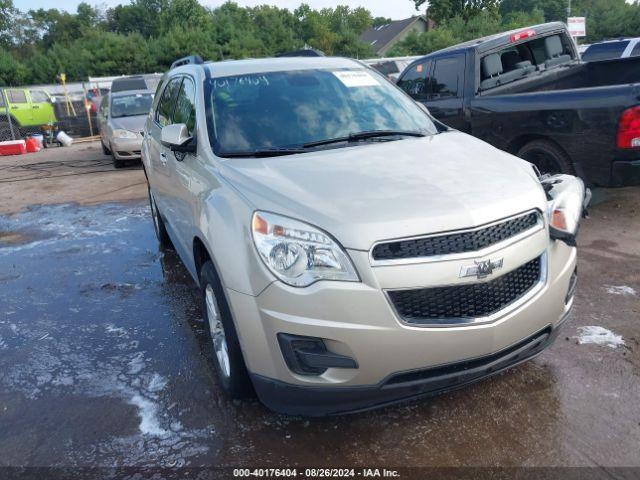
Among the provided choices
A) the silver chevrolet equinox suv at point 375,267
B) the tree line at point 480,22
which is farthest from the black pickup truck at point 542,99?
the tree line at point 480,22

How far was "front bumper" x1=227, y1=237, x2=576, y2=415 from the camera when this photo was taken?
235 cm

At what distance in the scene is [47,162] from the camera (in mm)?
14953

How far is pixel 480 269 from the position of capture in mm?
2418

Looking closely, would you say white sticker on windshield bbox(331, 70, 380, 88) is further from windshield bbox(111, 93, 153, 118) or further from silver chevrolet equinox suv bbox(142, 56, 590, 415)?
windshield bbox(111, 93, 153, 118)

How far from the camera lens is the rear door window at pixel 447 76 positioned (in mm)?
7016

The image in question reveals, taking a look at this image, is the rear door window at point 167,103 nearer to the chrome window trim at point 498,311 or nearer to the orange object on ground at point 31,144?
the chrome window trim at point 498,311

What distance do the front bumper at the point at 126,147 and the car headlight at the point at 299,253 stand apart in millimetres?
10281

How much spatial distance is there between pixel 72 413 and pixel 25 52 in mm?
82111

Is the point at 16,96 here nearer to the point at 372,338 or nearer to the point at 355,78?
the point at 355,78

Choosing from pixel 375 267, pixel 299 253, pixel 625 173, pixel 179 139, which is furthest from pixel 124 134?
pixel 375 267

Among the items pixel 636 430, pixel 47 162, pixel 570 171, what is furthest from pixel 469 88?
pixel 47 162

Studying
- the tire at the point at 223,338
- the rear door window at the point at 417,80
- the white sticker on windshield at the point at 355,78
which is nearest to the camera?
the tire at the point at 223,338

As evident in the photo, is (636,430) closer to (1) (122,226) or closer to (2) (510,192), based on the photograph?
(2) (510,192)

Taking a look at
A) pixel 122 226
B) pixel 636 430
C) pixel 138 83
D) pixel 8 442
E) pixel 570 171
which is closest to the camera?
pixel 636 430
